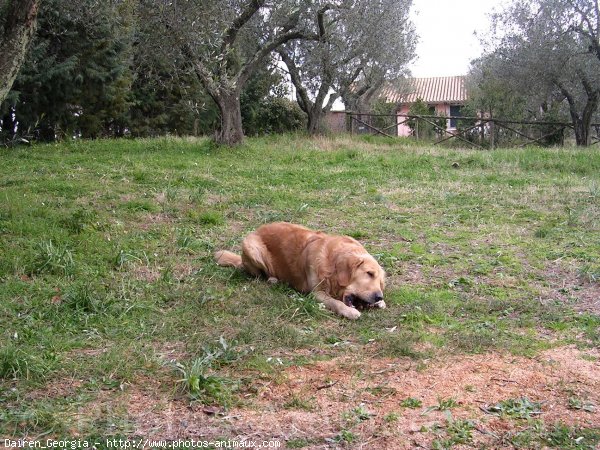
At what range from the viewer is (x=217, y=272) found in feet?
25.3

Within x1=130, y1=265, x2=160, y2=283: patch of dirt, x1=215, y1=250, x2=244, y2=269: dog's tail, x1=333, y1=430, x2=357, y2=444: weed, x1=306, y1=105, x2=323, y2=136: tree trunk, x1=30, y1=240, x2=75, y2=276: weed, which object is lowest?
x1=333, y1=430, x2=357, y2=444: weed

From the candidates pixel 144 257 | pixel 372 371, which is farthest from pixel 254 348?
pixel 144 257

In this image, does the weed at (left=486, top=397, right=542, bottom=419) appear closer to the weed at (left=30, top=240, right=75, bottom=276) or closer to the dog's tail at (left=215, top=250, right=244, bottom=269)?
the dog's tail at (left=215, top=250, right=244, bottom=269)

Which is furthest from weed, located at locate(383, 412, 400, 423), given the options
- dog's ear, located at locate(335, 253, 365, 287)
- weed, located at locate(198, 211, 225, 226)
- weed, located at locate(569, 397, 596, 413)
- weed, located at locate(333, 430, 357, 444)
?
weed, located at locate(198, 211, 225, 226)

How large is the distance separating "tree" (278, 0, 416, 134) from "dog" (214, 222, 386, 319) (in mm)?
13233

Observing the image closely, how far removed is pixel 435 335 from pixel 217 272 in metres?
3.01

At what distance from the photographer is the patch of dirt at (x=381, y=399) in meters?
3.98

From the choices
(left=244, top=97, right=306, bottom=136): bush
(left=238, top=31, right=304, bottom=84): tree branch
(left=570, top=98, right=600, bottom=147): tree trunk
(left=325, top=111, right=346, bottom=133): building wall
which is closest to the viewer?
(left=238, top=31, right=304, bottom=84): tree branch

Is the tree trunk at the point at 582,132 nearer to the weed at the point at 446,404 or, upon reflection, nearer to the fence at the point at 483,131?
the fence at the point at 483,131

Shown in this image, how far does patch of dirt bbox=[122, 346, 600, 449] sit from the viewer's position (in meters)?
3.98

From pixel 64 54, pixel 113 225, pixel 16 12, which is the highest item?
pixel 64 54

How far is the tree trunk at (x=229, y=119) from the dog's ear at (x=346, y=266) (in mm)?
12636

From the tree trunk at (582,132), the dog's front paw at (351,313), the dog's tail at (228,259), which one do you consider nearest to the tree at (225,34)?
the dog's tail at (228,259)

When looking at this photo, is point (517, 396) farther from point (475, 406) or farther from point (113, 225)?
point (113, 225)
